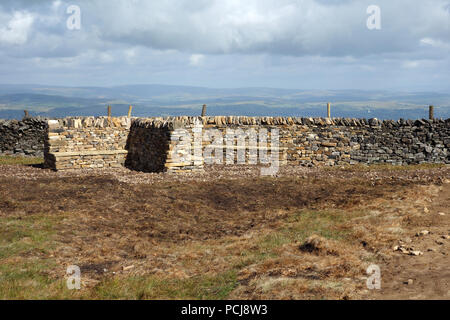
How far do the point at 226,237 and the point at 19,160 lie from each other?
59.5ft

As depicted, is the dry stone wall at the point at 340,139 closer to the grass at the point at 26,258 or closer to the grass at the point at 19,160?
the grass at the point at 19,160

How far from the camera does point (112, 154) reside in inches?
761

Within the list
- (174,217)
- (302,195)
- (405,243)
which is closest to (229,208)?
(174,217)

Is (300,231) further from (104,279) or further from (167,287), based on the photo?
(104,279)

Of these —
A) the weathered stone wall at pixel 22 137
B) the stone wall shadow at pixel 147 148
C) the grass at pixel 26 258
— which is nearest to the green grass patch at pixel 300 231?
the grass at pixel 26 258

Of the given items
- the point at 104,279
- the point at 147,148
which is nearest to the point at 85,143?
the point at 147,148

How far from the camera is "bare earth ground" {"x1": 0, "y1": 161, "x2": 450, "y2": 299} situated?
607 centimetres

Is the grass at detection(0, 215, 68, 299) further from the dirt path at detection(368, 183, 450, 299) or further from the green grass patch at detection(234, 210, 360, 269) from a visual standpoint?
the dirt path at detection(368, 183, 450, 299)

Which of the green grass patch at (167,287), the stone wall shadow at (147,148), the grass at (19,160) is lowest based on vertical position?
the green grass patch at (167,287)

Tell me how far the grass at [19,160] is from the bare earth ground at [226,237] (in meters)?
8.38

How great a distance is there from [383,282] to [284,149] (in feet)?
47.2

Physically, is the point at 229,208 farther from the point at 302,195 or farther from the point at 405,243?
the point at 405,243

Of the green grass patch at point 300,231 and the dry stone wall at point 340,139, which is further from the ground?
the dry stone wall at point 340,139

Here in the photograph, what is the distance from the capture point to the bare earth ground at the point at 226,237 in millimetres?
6070
